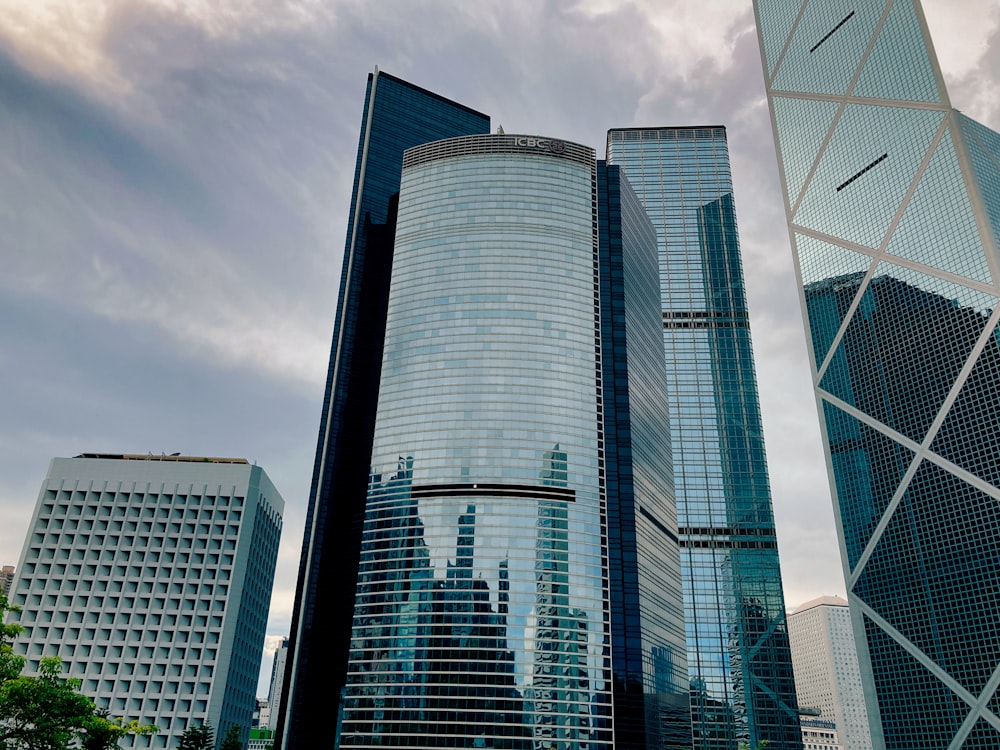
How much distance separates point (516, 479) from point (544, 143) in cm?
7047

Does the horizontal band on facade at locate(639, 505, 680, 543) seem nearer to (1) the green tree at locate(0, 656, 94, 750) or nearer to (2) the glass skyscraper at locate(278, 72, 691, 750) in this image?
(2) the glass skyscraper at locate(278, 72, 691, 750)

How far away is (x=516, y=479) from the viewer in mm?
124812

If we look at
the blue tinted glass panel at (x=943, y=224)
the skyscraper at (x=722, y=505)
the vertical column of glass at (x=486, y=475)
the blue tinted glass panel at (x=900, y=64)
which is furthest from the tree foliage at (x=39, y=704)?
the skyscraper at (x=722, y=505)

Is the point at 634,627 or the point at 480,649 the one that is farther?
the point at 634,627

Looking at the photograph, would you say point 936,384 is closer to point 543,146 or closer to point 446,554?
point 446,554

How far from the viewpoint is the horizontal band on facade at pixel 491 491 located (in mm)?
123250

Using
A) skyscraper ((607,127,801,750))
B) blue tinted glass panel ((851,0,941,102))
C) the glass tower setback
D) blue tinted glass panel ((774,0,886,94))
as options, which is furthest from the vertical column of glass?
blue tinted glass panel ((851,0,941,102))

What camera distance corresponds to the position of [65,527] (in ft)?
392

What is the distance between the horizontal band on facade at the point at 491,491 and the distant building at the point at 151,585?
91.9 feet

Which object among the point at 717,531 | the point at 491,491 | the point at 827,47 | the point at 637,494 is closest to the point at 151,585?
the point at 491,491

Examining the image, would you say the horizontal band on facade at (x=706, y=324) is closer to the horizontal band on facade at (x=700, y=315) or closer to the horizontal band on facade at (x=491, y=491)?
the horizontal band on facade at (x=700, y=315)

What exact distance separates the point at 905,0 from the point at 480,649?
114 meters

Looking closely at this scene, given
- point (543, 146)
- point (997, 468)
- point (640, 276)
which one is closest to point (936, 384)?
point (997, 468)

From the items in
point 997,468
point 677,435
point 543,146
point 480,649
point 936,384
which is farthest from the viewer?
point 677,435
